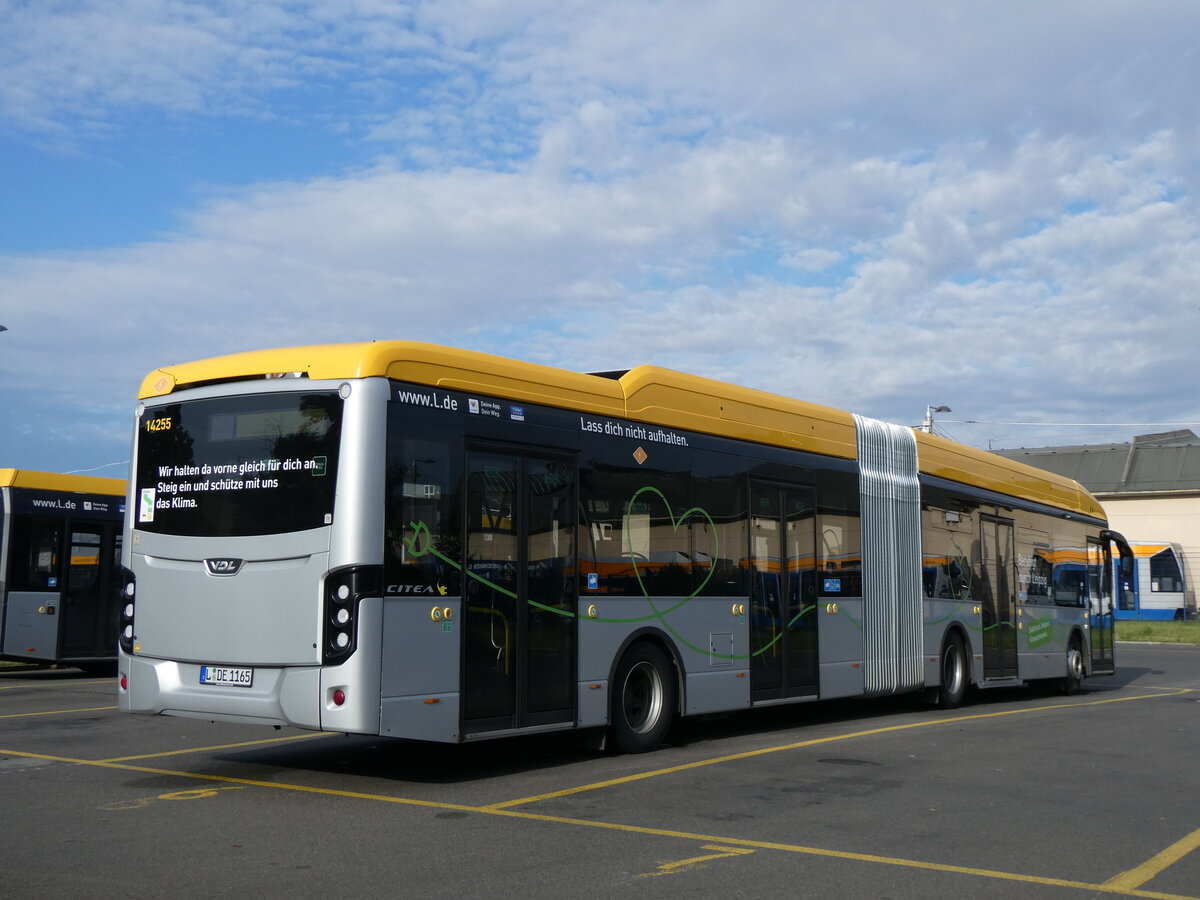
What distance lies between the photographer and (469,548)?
365 inches

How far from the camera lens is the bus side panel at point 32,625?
2011 cm

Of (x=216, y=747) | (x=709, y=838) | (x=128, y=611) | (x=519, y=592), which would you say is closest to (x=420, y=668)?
(x=519, y=592)

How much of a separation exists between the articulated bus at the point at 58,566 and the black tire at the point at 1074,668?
16.0m

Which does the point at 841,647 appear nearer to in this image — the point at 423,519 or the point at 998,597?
the point at 998,597

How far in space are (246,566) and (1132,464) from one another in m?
66.4

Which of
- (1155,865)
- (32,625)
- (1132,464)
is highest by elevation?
(1132,464)

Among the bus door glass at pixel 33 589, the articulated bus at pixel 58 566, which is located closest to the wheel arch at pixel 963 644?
the articulated bus at pixel 58 566

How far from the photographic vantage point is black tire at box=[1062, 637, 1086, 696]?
67.2ft

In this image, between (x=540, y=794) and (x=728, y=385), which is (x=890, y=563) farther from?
(x=540, y=794)

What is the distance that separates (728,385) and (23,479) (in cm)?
1307

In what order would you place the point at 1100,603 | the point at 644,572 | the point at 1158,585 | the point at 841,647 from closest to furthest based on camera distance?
the point at 644,572
the point at 841,647
the point at 1100,603
the point at 1158,585

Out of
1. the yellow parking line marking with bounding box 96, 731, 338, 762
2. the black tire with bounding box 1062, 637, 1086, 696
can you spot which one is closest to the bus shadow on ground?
the yellow parking line marking with bounding box 96, 731, 338, 762

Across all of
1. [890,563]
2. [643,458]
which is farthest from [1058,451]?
[643,458]

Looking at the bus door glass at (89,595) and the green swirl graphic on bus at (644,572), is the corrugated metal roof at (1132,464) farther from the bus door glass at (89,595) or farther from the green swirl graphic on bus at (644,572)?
the green swirl graphic on bus at (644,572)
